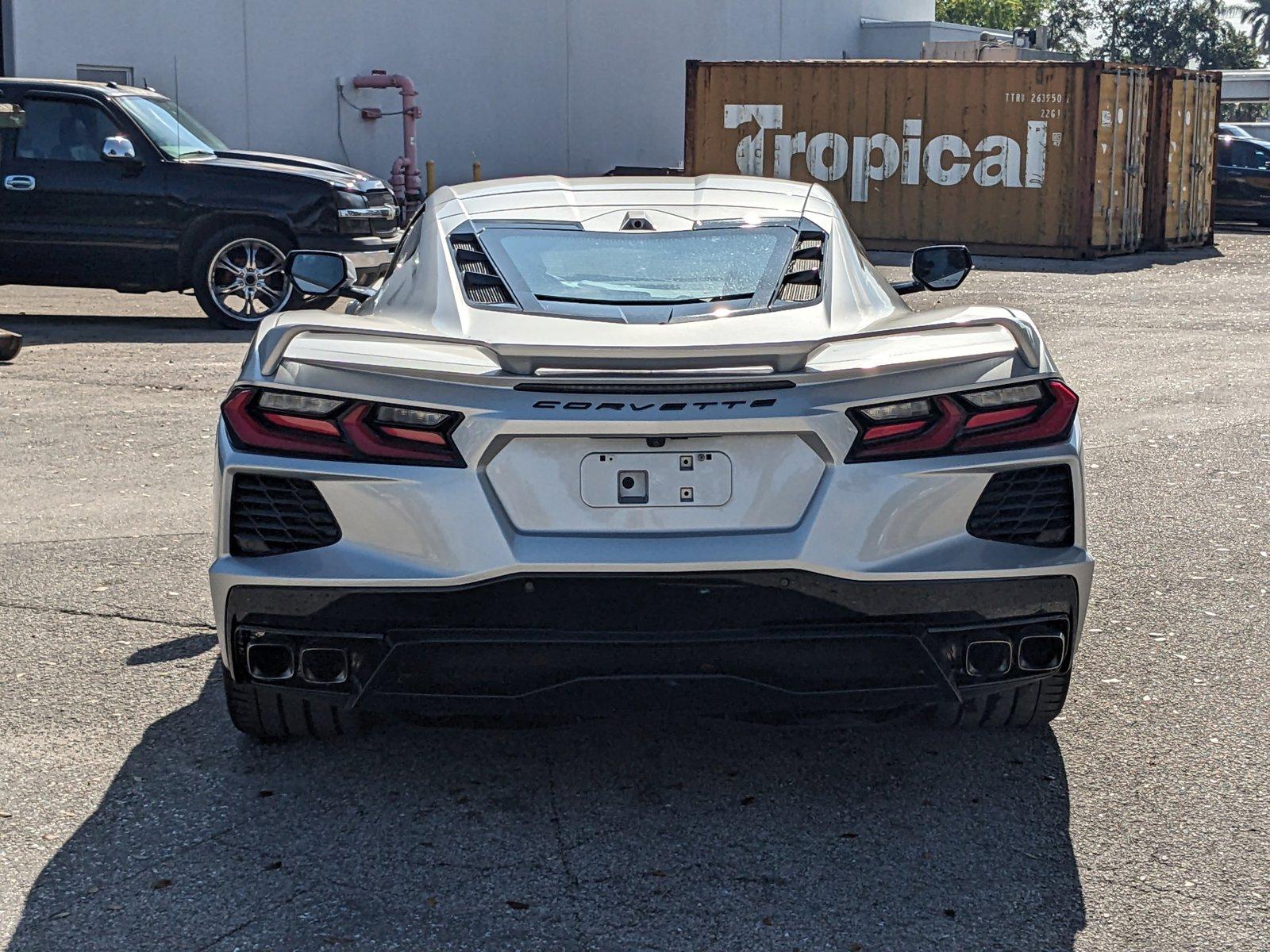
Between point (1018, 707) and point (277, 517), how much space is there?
189 centimetres

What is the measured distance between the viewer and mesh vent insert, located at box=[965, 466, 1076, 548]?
143 inches

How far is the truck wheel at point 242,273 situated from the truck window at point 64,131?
4.33 feet

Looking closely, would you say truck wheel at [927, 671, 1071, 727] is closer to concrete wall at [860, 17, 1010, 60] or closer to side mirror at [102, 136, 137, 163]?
side mirror at [102, 136, 137, 163]

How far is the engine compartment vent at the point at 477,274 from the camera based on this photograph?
4.20 m

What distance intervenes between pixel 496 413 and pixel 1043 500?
4.04 feet

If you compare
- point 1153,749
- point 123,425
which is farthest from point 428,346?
point 123,425

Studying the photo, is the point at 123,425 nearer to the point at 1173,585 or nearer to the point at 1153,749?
the point at 1173,585

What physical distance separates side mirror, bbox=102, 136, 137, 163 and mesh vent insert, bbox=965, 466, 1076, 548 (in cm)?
1163

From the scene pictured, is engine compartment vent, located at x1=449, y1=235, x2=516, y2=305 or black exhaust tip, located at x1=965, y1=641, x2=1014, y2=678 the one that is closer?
black exhaust tip, located at x1=965, y1=641, x2=1014, y2=678

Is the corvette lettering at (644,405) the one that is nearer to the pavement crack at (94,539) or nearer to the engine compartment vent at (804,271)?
the engine compartment vent at (804,271)

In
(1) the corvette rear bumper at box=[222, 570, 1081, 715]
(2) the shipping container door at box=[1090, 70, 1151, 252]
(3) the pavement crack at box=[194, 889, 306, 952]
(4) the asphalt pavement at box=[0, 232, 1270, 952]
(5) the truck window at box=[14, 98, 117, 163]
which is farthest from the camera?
(2) the shipping container door at box=[1090, 70, 1151, 252]

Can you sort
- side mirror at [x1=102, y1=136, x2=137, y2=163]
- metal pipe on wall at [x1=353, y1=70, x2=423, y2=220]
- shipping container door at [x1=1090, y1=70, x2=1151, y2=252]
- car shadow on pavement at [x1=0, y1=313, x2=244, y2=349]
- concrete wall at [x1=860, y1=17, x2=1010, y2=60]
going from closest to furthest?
car shadow on pavement at [x1=0, y1=313, x2=244, y2=349]
side mirror at [x1=102, y1=136, x2=137, y2=163]
shipping container door at [x1=1090, y1=70, x2=1151, y2=252]
metal pipe on wall at [x1=353, y1=70, x2=423, y2=220]
concrete wall at [x1=860, y1=17, x2=1010, y2=60]

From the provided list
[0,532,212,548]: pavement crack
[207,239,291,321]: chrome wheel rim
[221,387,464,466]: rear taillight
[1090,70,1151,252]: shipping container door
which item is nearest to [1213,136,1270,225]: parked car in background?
[1090,70,1151,252]: shipping container door

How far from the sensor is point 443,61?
29.4m
